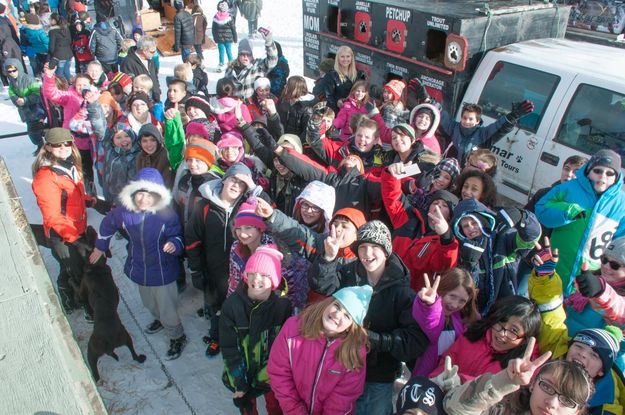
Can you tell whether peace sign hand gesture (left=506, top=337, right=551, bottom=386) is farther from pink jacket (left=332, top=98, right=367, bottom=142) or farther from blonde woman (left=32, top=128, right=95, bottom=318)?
pink jacket (left=332, top=98, right=367, bottom=142)

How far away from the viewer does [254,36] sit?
48.2 feet

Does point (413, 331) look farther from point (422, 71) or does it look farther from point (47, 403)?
point (422, 71)

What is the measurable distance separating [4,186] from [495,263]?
9.81 ft

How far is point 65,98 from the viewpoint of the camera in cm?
615

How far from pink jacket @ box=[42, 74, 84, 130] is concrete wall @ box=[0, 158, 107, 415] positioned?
4768mm

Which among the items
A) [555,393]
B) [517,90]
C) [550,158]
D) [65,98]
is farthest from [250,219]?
[65,98]

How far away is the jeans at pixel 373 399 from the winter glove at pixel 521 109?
2791mm

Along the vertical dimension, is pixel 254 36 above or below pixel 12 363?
below

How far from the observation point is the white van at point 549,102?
4.32 meters

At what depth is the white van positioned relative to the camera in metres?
4.32

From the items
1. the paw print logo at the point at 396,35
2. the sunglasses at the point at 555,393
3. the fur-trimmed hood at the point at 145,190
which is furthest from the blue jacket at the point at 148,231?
the paw print logo at the point at 396,35

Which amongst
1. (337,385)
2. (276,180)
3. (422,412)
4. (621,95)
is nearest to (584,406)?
(422,412)

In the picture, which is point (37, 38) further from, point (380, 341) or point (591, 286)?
point (591, 286)

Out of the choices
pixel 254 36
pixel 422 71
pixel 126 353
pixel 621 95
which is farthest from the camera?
pixel 254 36
